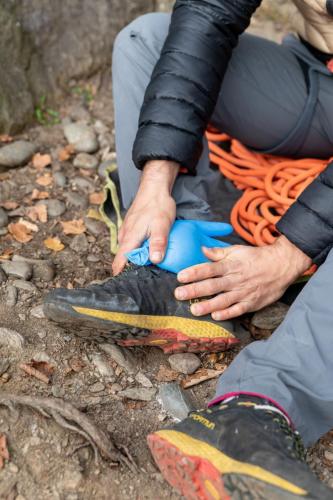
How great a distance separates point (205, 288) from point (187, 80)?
76 cm

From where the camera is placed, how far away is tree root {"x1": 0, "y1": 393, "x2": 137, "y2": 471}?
5.91ft

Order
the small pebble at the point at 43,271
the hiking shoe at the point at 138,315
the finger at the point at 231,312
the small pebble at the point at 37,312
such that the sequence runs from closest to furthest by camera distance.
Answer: the hiking shoe at the point at 138,315
the finger at the point at 231,312
the small pebble at the point at 37,312
the small pebble at the point at 43,271

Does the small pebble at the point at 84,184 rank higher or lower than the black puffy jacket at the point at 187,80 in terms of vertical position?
lower

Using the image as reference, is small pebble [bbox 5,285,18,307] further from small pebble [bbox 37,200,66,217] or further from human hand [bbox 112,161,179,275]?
small pebble [bbox 37,200,66,217]

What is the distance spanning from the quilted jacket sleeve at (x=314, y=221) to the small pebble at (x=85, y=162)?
52.9 inches

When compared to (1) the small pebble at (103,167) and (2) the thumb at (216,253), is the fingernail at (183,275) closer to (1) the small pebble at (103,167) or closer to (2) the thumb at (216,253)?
(2) the thumb at (216,253)

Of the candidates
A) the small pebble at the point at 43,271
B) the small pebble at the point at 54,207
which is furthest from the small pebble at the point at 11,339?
the small pebble at the point at 54,207

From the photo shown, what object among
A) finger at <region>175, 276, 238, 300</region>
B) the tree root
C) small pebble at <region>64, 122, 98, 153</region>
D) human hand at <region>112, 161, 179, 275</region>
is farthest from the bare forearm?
small pebble at <region>64, 122, 98, 153</region>

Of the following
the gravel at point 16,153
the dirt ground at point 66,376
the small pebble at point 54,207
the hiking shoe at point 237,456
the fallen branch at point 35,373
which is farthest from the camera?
the gravel at point 16,153

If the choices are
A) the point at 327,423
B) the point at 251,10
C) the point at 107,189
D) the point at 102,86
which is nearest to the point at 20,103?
the point at 102,86

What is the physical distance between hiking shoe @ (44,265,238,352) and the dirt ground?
113mm

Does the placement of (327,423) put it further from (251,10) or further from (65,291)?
(251,10)

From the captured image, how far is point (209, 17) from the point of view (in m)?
2.31

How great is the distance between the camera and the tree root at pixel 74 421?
5.91 feet
